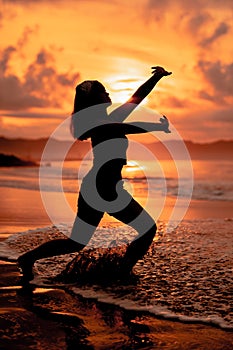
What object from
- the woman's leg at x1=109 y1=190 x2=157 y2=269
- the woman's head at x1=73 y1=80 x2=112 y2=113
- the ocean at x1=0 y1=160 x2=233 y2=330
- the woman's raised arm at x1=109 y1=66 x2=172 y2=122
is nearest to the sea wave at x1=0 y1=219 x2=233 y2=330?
the ocean at x1=0 y1=160 x2=233 y2=330

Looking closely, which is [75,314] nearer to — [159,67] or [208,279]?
[208,279]

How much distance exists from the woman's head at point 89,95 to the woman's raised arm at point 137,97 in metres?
0.25

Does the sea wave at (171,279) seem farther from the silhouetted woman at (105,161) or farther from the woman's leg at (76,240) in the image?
the silhouetted woman at (105,161)

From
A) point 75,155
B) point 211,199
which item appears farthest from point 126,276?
point 75,155

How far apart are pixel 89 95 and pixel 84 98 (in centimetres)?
6

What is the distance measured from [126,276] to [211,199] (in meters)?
13.4

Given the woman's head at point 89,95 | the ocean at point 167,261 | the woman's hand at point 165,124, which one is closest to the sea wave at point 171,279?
the ocean at point 167,261

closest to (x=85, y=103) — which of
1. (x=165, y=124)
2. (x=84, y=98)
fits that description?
(x=84, y=98)

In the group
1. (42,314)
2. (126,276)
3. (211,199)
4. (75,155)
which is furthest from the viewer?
(75,155)

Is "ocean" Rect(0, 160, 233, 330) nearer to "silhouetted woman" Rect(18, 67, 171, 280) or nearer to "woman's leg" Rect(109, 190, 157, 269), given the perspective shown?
"woman's leg" Rect(109, 190, 157, 269)

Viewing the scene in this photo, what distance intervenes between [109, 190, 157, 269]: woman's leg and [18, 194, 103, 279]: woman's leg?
26cm

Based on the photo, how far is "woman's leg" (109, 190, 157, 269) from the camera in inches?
221

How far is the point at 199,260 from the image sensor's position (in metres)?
7.02

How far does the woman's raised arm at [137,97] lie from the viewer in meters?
5.32
